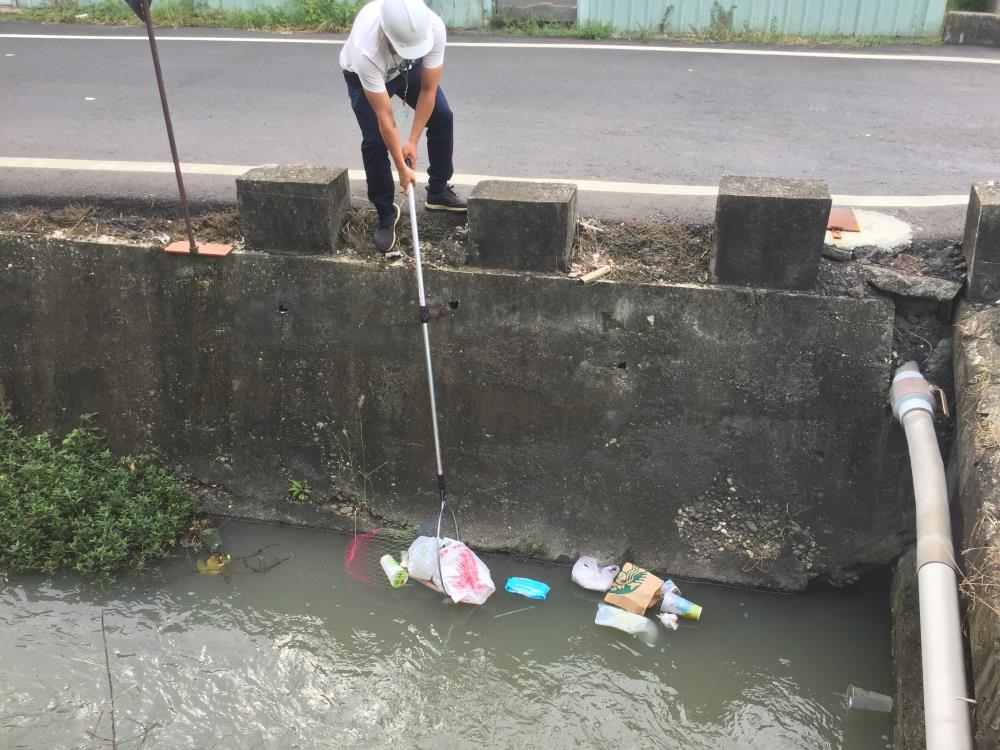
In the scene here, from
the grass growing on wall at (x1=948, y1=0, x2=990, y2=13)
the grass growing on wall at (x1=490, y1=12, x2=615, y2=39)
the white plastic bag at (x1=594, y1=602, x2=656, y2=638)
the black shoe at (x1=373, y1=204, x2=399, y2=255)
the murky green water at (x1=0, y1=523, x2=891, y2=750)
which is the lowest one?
the murky green water at (x1=0, y1=523, x2=891, y2=750)

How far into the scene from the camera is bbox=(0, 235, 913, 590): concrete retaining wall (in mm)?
3961

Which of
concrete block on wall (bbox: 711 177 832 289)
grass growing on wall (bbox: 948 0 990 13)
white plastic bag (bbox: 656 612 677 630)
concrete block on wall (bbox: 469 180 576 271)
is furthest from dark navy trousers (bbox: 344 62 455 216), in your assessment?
grass growing on wall (bbox: 948 0 990 13)

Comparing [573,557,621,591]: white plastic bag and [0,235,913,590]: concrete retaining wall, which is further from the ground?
[0,235,913,590]: concrete retaining wall

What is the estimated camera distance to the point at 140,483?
15.3 ft

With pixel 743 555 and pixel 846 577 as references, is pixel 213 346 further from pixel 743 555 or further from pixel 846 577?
pixel 846 577

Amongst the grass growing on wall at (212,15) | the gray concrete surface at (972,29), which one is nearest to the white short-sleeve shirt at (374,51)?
the grass growing on wall at (212,15)

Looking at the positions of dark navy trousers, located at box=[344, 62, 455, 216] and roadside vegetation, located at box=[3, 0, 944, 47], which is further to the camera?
roadside vegetation, located at box=[3, 0, 944, 47]

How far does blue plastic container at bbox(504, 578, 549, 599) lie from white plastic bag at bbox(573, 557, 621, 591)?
18cm

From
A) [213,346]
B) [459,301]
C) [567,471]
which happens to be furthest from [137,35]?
[567,471]

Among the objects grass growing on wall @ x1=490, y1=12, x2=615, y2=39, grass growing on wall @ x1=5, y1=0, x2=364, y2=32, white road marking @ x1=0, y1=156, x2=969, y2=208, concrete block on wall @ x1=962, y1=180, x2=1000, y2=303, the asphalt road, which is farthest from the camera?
grass growing on wall @ x1=5, y1=0, x2=364, y2=32

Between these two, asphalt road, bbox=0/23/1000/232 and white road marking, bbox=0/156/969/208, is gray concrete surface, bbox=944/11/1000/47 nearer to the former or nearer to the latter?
asphalt road, bbox=0/23/1000/232

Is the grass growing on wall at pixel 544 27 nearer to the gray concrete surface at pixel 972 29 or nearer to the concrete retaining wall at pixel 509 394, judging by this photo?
the gray concrete surface at pixel 972 29

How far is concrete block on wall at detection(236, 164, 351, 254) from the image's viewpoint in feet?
13.5

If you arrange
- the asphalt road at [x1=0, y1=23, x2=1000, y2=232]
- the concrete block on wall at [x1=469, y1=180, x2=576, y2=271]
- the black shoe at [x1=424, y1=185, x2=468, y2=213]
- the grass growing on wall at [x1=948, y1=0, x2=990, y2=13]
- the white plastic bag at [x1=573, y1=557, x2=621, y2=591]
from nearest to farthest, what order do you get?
the concrete block on wall at [x1=469, y1=180, x2=576, y2=271] → the white plastic bag at [x1=573, y1=557, x2=621, y2=591] → the black shoe at [x1=424, y1=185, x2=468, y2=213] → the asphalt road at [x1=0, y1=23, x2=1000, y2=232] → the grass growing on wall at [x1=948, y1=0, x2=990, y2=13]
